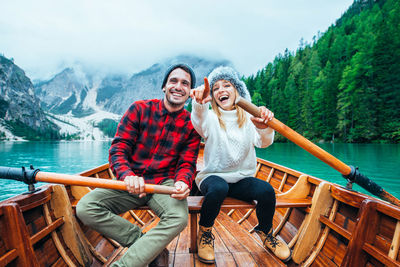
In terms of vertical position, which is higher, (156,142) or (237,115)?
(237,115)

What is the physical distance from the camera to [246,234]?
9.02 ft

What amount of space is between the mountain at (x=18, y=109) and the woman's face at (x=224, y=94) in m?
119

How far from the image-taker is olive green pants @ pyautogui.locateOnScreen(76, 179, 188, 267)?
1625mm

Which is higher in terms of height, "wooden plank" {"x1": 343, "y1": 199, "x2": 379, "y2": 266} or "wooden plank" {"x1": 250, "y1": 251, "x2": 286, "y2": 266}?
"wooden plank" {"x1": 343, "y1": 199, "x2": 379, "y2": 266}

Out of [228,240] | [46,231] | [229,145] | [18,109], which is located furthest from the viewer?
[18,109]

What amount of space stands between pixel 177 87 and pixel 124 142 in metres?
0.76

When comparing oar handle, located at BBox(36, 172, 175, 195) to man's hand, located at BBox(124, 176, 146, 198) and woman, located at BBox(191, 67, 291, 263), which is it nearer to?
man's hand, located at BBox(124, 176, 146, 198)

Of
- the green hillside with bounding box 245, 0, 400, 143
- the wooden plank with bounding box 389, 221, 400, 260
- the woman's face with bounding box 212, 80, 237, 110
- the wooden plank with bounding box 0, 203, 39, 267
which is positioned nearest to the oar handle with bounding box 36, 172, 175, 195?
the wooden plank with bounding box 0, 203, 39, 267

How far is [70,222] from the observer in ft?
6.79

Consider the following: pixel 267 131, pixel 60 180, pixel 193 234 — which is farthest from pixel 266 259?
pixel 60 180

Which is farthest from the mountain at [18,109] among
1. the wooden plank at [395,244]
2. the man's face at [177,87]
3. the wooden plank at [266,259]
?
the wooden plank at [395,244]

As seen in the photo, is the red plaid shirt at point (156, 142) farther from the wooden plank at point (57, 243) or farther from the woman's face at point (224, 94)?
the wooden plank at point (57, 243)

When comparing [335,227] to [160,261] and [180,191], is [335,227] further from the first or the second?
[160,261]

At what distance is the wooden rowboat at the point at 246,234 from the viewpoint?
5.05ft
